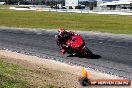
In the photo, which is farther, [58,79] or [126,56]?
[126,56]

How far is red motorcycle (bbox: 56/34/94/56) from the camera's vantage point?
20.0m

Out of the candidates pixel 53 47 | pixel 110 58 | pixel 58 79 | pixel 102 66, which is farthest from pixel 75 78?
pixel 53 47

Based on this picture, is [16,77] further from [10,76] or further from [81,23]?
[81,23]

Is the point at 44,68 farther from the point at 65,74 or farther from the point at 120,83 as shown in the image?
the point at 120,83

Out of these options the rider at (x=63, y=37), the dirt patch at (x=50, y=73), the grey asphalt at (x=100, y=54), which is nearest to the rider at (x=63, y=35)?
the rider at (x=63, y=37)

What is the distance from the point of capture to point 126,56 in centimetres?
2002

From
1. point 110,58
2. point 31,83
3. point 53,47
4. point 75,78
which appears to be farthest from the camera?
point 53,47

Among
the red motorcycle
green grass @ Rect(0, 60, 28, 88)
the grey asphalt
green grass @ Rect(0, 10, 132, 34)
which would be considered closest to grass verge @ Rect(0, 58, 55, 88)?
green grass @ Rect(0, 60, 28, 88)

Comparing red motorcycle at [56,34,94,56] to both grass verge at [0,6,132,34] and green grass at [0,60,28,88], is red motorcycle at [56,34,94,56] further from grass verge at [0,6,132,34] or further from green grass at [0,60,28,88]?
grass verge at [0,6,132,34]

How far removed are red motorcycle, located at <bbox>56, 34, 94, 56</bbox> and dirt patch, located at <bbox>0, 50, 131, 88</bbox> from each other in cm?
182

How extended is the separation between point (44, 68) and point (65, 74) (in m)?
1.90

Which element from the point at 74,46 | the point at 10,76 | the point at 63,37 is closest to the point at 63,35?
the point at 63,37

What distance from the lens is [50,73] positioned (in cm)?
1520

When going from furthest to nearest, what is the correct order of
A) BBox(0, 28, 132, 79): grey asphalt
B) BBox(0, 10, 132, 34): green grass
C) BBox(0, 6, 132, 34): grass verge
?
BBox(0, 10, 132, 34): green grass < BBox(0, 6, 132, 34): grass verge < BBox(0, 28, 132, 79): grey asphalt
